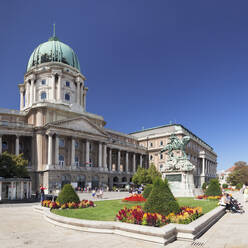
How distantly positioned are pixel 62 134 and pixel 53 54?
→ 2990cm

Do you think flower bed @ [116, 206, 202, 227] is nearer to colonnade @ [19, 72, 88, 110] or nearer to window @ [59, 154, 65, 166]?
window @ [59, 154, 65, 166]

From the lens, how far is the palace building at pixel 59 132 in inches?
2088

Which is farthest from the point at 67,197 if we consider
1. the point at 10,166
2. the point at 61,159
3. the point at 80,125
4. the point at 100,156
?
the point at 100,156

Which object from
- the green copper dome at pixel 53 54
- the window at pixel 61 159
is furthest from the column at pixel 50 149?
the green copper dome at pixel 53 54

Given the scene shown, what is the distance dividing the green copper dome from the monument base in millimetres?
57211

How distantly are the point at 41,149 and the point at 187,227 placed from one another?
48254 mm

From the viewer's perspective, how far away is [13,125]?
52.2m

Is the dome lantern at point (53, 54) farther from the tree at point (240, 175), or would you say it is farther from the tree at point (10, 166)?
the tree at point (240, 175)

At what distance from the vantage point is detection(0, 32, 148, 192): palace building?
174ft

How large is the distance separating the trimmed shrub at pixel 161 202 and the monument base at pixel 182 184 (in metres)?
14.8

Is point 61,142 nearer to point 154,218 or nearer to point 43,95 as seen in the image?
point 43,95

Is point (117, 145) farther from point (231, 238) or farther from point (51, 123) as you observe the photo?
point (231, 238)

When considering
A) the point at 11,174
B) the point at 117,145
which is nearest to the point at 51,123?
the point at 11,174

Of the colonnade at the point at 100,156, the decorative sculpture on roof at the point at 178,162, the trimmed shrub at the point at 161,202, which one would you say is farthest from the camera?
the colonnade at the point at 100,156
